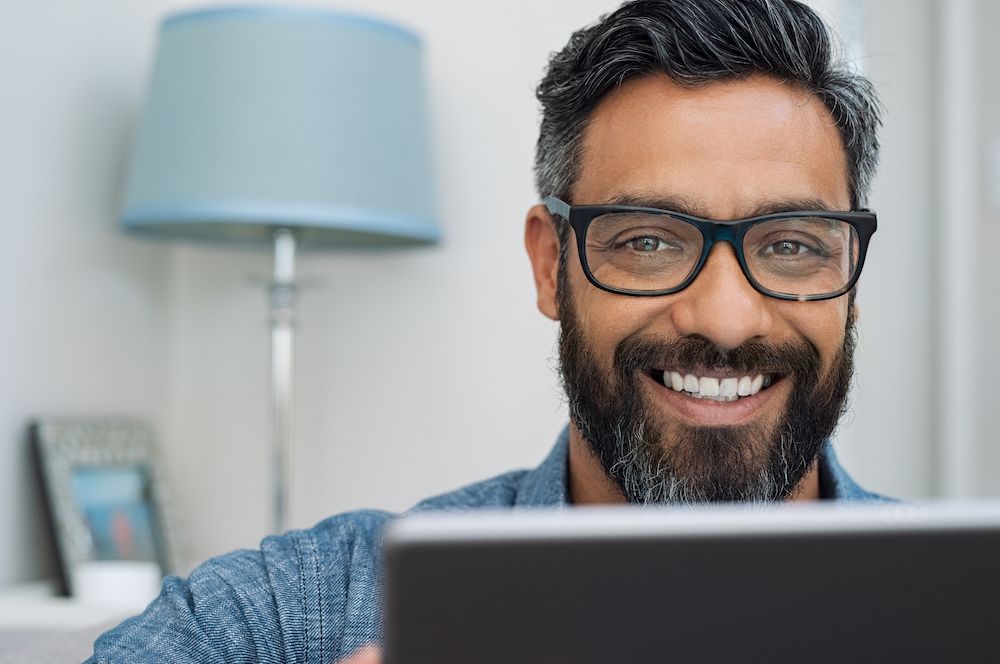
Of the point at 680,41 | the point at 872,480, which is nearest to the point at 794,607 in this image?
the point at 680,41

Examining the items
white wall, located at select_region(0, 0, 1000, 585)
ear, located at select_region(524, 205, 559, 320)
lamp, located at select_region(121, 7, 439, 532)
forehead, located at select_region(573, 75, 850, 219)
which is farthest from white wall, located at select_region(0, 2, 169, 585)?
forehead, located at select_region(573, 75, 850, 219)

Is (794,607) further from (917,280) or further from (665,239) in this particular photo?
(917,280)

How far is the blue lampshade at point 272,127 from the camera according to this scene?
1.96 meters

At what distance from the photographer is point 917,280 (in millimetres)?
2447

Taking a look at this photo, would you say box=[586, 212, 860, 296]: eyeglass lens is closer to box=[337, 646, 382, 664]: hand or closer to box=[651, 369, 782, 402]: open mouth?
box=[651, 369, 782, 402]: open mouth

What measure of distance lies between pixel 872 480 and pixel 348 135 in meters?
1.20

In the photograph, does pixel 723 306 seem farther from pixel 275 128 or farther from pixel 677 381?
pixel 275 128

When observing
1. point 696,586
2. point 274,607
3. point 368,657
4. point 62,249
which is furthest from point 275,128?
point 696,586

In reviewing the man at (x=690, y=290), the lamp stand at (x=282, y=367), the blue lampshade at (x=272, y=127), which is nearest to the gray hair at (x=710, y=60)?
the man at (x=690, y=290)

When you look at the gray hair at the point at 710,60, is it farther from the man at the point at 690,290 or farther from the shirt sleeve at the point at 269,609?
the shirt sleeve at the point at 269,609

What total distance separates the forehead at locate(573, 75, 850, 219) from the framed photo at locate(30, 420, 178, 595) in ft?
3.74

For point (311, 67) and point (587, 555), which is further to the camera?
point (311, 67)

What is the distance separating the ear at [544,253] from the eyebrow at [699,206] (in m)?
0.19

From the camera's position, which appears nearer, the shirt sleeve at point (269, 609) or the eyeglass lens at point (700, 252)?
the shirt sleeve at point (269, 609)
